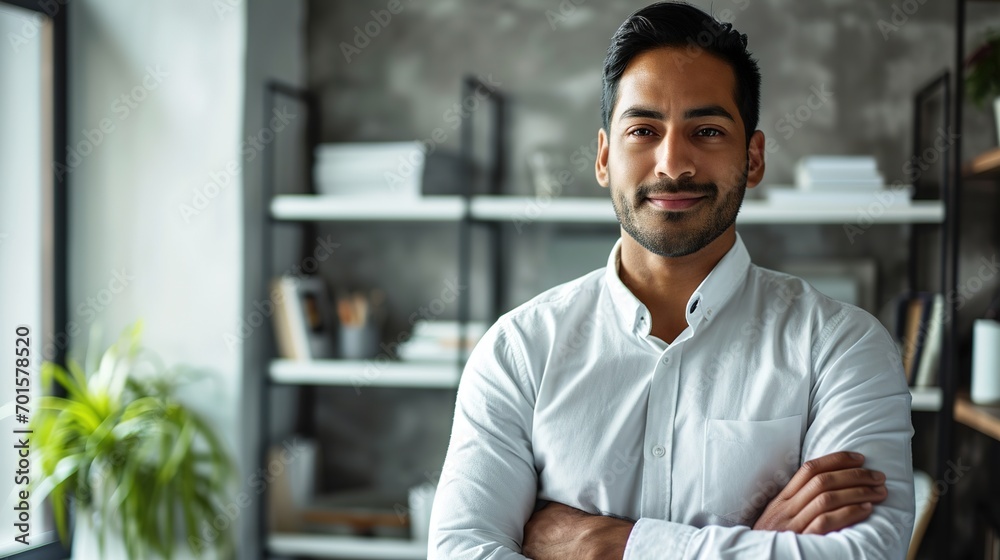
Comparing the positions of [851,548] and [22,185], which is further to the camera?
[22,185]

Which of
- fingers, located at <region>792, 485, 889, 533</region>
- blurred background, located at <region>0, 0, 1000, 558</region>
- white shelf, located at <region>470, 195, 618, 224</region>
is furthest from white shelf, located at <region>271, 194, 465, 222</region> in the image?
fingers, located at <region>792, 485, 889, 533</region>

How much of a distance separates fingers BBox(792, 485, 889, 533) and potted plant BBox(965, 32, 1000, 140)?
1.65m

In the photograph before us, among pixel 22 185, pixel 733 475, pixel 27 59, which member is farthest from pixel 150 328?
pixel 733 475

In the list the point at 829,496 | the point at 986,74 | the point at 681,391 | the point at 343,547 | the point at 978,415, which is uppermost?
the point at 986,74

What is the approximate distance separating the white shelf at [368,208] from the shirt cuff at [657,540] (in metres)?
1.51

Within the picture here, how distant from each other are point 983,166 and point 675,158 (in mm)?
1528

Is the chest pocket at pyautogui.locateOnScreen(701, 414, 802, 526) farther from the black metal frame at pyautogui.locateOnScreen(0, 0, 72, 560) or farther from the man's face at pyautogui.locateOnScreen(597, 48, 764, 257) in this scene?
the black metal frame at pyautogui.locateOnScreen(0, 0, 72, 560)

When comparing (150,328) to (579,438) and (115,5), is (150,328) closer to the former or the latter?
(115,5)

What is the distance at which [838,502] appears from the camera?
1107mm

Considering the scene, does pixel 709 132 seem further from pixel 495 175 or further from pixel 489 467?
pixel 495 175

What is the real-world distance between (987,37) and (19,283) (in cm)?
303

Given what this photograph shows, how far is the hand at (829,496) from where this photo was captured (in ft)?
3.64

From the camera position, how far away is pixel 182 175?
267cm

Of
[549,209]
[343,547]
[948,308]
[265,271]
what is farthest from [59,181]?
[948,308]
